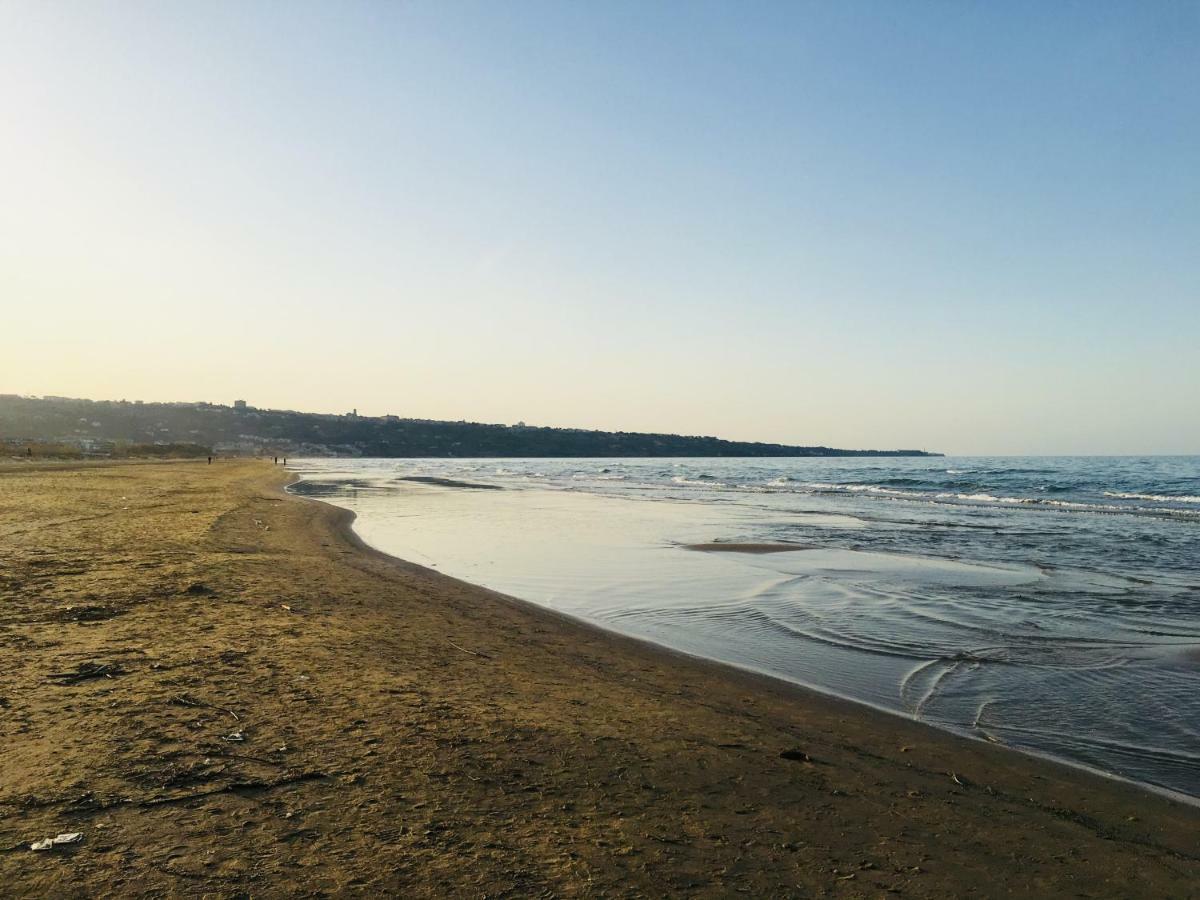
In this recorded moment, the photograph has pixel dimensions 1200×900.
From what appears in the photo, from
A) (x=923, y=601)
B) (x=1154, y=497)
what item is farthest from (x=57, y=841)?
(x=1154, y=497)

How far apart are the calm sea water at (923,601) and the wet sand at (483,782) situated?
1.08 meters

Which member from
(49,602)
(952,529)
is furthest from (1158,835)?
(952,529)

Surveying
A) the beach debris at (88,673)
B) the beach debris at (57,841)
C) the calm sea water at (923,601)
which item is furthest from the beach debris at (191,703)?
the calm sea water at (923,601)

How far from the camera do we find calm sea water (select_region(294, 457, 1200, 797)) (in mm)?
7012

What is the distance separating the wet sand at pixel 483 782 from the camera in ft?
11.7

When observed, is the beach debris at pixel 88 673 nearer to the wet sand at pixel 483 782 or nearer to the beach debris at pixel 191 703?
the wet sand at pixel 483 782

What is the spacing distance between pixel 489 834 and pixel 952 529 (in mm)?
25101

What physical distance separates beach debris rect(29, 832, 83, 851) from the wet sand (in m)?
0.05

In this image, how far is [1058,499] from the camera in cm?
4272

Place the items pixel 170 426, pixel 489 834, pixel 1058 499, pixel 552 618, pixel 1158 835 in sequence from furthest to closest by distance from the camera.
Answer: pixel 170 426 < pixel 1058 499 < pixel 552 618 < pixel 1158 835 < pixel 489 834

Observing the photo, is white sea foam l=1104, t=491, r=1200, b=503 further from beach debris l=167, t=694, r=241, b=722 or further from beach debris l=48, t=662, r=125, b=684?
beach debris l=48, t=662, r=125, b=684

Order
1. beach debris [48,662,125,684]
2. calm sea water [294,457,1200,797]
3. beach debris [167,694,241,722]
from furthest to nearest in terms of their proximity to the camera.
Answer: calm sea water [294,457,1200,797] → beach debris [48,662,125,684] → beach debris [167,694,241,722]

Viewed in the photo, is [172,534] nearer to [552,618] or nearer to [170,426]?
[552,618]

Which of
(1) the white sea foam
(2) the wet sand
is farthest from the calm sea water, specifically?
(1) the white sea foam
